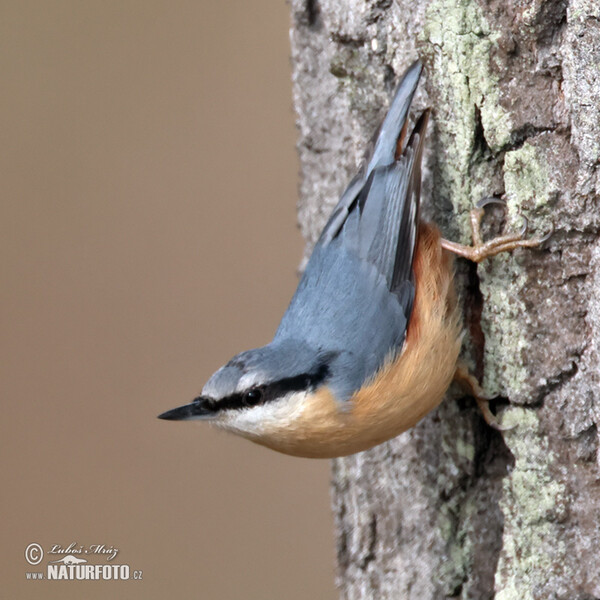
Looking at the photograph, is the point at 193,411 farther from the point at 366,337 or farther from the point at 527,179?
the point at 527,179

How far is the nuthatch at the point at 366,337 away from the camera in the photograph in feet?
7.35

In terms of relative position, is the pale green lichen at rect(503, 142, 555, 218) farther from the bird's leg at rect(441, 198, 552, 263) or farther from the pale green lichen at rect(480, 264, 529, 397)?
the pale green lichen at rect(480, 264, 529, 397)

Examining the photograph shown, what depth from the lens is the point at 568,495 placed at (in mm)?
2205

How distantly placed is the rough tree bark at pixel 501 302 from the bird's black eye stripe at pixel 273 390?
1.58ft

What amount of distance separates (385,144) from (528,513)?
1.09m

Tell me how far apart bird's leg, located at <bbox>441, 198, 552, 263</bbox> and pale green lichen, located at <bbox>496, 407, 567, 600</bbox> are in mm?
419

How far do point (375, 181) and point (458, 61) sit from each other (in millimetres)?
417

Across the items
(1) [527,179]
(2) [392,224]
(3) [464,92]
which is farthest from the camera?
(2) [392,224]

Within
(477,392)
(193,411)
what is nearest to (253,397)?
(193,411)

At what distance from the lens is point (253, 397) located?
7.29 ft

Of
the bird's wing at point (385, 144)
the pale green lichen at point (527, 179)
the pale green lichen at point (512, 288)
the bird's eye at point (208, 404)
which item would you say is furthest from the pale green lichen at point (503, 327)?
the bird's eye at point (208, 404)

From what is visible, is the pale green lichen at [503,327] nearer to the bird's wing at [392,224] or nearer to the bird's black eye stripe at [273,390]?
the bird's wing at [392,224]

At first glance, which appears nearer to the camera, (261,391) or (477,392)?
(261,391)

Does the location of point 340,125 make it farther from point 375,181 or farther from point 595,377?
point 595,377
